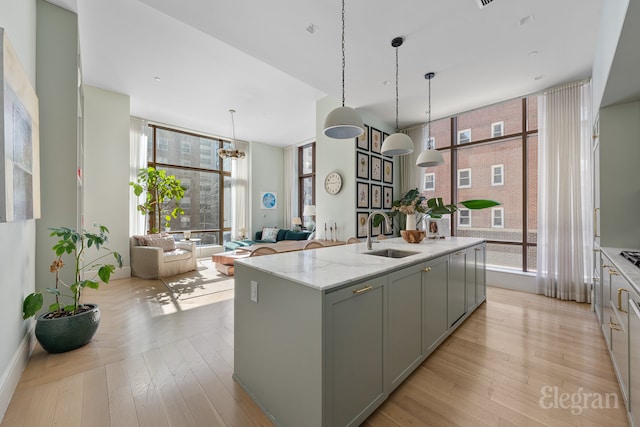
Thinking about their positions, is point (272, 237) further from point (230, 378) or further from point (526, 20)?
point (526, 20)

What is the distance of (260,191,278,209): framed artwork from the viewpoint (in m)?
8.02

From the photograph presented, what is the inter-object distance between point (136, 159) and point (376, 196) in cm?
535

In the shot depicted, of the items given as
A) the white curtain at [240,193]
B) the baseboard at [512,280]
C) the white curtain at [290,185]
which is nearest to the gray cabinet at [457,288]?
the baseboard at [512,280]

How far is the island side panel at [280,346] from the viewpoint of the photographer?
1.26m

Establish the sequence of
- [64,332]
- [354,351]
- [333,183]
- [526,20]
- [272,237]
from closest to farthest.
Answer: [354,351] < [64,332] < [526,20] < [333,183] < [272,237]

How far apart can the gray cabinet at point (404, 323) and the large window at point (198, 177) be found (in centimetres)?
638

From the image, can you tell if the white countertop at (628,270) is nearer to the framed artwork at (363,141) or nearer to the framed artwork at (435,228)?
the framed artwork at (435,228)

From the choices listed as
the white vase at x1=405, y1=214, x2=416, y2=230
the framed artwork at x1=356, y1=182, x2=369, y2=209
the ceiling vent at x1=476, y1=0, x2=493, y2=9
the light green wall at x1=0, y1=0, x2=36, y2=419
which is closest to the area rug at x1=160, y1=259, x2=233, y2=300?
the light green wall at x1=0, y1=0, x2=36, y2=419

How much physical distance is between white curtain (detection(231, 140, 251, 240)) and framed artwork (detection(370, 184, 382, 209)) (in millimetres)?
4196

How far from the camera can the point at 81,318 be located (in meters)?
2.26

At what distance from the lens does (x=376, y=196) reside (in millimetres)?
5148

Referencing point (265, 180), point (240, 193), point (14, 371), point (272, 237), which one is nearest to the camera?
point (14, 371)

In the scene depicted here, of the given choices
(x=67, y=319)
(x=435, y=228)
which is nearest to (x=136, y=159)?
(x=67, y=319)

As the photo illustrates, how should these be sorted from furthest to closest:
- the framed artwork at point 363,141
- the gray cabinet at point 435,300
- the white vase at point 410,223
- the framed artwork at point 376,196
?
the framed artwork at point 376,196, the framed artwork at point 363,141, the white vase at point 410,223, the gray cabinet at point 435,300
